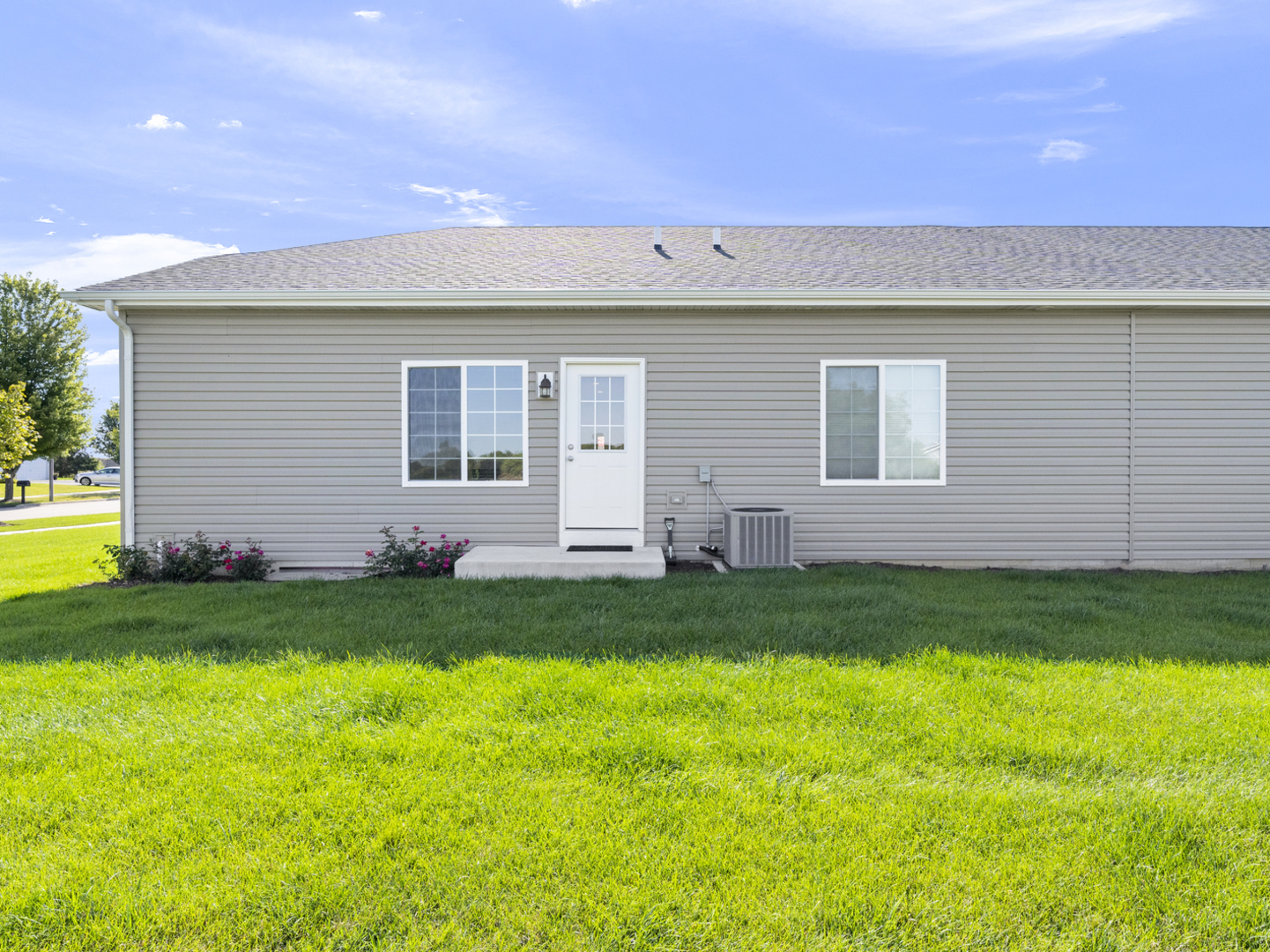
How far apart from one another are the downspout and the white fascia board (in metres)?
0.32

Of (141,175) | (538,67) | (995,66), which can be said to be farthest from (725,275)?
(141,175)

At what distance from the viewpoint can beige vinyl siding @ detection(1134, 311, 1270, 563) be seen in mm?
7188

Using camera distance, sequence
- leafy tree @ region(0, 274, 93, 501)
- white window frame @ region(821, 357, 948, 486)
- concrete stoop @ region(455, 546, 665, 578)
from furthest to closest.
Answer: leafy tree @ region(0, 274, 93, 501)
white window frame @ region(821, 357, 948, 486)
concrete stoop @ region(455, 546, 665, 578)

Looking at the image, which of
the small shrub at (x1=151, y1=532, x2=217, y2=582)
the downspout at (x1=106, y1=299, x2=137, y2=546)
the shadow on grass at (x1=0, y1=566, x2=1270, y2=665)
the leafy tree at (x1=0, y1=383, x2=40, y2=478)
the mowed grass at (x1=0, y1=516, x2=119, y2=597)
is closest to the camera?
the shadow on grass at (x1=0, y1=566, x2=1270, y2=665)

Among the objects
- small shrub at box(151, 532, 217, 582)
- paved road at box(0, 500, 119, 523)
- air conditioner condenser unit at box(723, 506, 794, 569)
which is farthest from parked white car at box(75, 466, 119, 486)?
air conditioner condenser unit at box(723, 506, 794, 569)

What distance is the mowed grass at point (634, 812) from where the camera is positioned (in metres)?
1.74

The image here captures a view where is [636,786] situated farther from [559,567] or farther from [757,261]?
[757,261]

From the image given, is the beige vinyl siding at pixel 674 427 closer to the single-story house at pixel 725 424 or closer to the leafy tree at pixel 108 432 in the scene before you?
the single-story house at pixel 725 424

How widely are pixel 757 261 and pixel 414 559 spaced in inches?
202

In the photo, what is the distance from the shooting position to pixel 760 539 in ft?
21.9

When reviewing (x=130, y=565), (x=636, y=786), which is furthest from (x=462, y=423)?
(x=636, y=786)

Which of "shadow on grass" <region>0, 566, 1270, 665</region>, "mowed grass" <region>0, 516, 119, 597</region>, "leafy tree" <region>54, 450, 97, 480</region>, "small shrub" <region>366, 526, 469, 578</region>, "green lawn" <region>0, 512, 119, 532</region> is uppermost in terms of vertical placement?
"leafy tree" <region>54, 450, 97, 480</region>

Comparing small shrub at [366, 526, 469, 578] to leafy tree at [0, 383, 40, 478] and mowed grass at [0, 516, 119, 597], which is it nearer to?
mowed grass at [0, 516, 119, 597]

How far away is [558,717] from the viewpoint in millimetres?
2922
